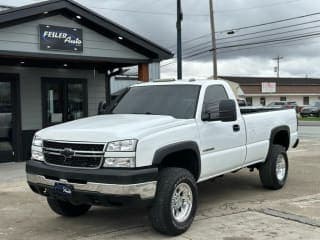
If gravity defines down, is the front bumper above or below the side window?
below

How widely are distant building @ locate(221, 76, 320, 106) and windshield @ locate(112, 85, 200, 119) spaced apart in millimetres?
65956

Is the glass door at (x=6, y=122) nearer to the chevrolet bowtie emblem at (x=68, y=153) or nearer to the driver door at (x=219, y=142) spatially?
the driver door at (x=219, y=142)

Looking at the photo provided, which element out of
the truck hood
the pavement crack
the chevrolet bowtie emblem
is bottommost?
the pavement crack

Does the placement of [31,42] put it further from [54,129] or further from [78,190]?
[78,190]

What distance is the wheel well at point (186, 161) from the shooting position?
6.75 m

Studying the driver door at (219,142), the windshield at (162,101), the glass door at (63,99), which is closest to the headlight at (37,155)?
the windshield at (162,101)

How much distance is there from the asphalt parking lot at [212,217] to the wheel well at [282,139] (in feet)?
2.59

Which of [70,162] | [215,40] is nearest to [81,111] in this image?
[70,162]

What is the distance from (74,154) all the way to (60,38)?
23.1 ft

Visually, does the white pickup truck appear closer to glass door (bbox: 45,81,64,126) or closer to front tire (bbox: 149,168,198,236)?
front tire (bbox: 149,168,198,236)

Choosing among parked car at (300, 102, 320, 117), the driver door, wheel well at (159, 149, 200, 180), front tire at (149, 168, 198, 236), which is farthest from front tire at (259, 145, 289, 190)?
parked car at (300, 102, 320, 117)

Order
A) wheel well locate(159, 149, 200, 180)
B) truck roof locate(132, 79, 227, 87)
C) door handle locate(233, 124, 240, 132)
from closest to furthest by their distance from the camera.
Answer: wheel well locate(159, 149, 200, 180) < truck roof locate(132, 79, 227, 87) < door handle locate(233, 124, 240, 132)

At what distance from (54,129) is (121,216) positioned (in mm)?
1745

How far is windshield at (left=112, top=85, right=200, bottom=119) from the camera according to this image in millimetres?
7258
